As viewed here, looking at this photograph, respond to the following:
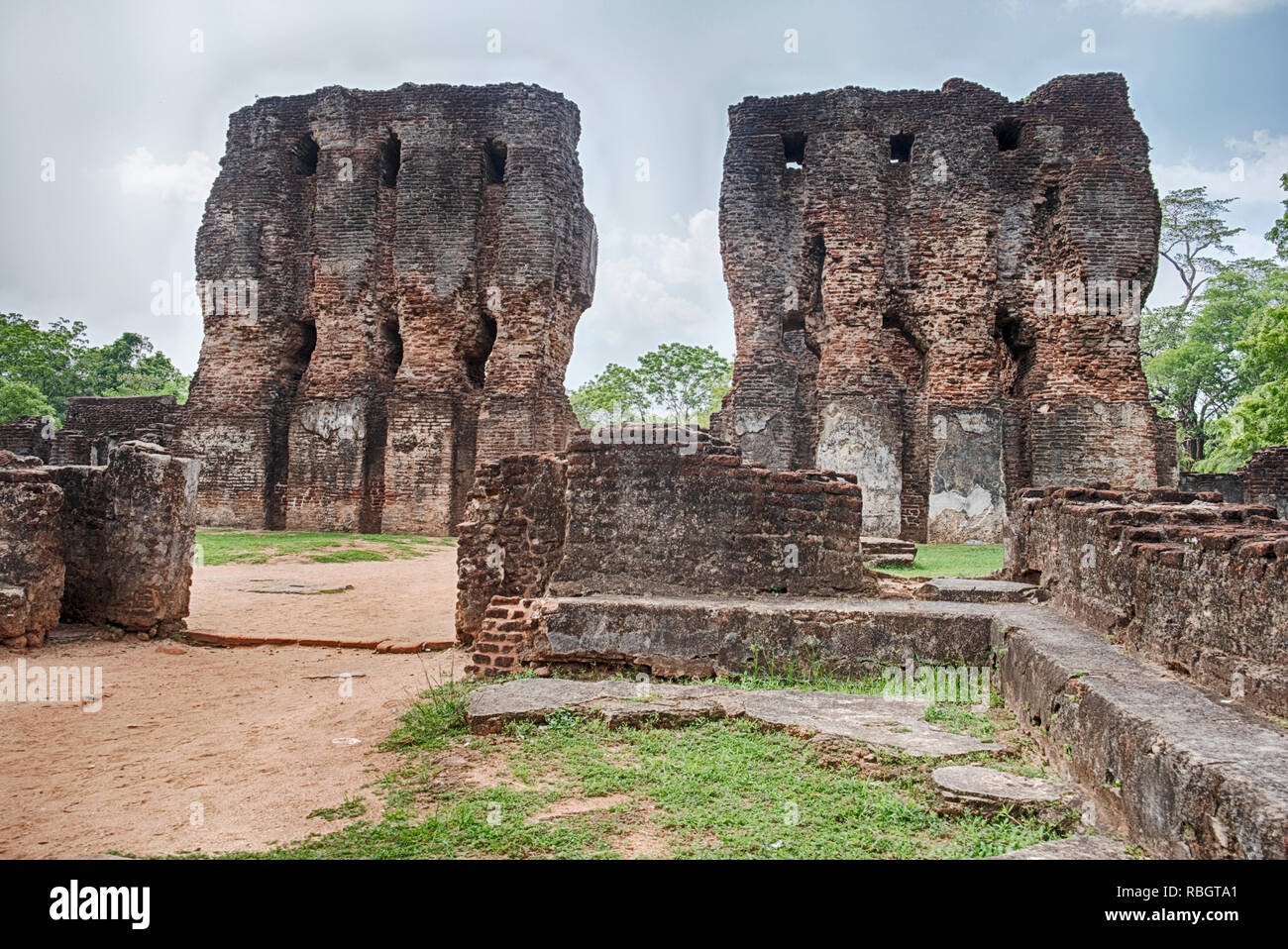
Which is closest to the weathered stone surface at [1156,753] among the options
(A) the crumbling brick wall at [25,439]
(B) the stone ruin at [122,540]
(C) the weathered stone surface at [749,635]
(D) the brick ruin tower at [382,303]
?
(C) the weathered stone surface at [749,635]

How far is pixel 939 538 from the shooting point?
640 inches

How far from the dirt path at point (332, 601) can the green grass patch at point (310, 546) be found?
0.42m

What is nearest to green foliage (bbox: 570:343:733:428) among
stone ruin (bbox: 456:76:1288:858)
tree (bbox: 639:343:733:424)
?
tree (bbox: 639:343:733:424)

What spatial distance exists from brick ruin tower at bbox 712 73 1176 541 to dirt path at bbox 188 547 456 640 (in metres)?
7.90

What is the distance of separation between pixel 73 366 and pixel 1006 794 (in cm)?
4858

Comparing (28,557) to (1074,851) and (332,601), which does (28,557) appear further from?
(1074,851)

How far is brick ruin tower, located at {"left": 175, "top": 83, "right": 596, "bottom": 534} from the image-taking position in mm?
18062

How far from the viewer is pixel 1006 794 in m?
3.07

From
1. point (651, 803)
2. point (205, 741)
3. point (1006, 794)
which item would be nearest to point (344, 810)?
point (651, 803)

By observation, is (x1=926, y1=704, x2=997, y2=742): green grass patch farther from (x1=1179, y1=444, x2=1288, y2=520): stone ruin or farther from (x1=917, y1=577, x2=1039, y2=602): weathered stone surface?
(x1=1179, y1=444, x2=1288, y2=520): stone ruin

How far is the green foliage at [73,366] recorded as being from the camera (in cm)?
3475

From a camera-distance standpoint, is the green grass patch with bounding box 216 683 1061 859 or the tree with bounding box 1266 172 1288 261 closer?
the green grass patch with bounding box 216 683 1061 859
